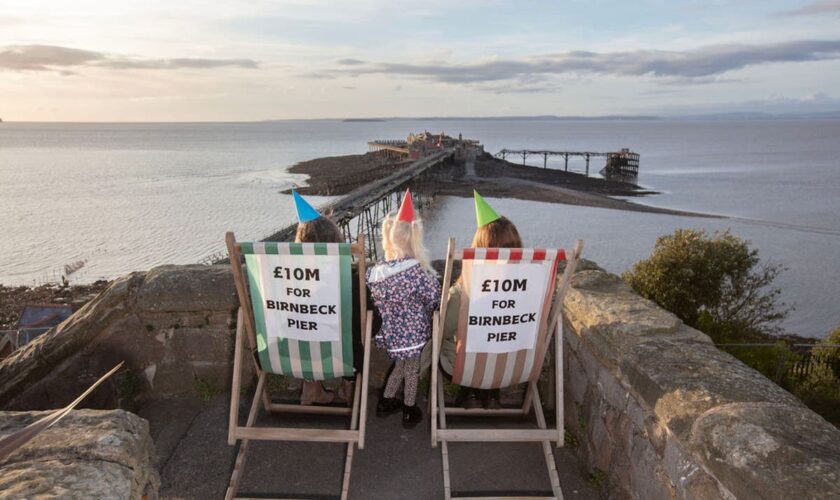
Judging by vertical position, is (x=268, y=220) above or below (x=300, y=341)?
below

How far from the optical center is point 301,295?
2.79 metres

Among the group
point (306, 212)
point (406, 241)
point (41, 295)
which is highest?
point (306, 212)

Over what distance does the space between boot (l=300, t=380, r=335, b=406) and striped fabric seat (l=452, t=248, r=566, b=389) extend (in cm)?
91

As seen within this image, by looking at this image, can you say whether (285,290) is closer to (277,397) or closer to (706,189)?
(277,397)

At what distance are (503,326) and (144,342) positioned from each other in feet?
7.55

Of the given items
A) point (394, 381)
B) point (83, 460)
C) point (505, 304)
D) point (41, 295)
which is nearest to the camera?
point (83, 460)

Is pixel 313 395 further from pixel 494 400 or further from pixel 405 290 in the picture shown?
pixel 494 400

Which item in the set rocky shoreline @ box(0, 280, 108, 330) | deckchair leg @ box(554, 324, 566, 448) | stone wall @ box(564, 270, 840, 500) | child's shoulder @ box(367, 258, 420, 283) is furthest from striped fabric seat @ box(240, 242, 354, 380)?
rocky shoreline @ box(0, 280, 108, 330)

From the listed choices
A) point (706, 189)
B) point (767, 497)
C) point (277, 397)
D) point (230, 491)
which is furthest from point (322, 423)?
point (706, 189)

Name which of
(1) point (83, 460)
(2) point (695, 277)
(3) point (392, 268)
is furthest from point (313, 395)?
(2) point (695, 277)

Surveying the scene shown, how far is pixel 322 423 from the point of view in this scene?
331cm

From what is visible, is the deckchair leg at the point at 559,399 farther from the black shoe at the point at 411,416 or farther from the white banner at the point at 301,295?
the white banner at the point at 301,295

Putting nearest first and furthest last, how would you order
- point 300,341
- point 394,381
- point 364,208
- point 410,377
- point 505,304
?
point 505,304 → point 300,341 → point 410,377 → point 394,381 → point 364,208

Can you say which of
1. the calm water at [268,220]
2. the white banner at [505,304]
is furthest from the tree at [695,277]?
Answer: the white banner at [505,304]
